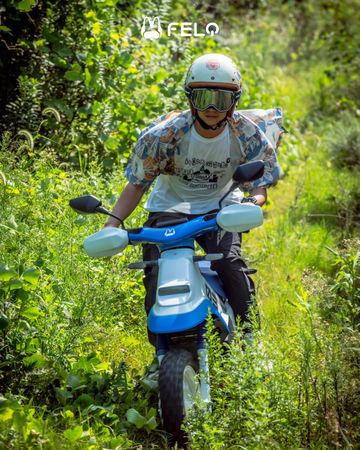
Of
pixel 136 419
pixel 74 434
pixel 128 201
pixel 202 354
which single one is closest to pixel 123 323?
pixel 128 201

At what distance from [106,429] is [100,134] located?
12.2 ft

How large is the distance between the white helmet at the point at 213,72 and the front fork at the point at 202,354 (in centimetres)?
132

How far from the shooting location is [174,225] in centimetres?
383

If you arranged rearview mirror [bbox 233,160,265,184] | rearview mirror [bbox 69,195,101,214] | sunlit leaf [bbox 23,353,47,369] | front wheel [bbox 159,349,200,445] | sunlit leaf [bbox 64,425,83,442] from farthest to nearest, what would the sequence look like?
sunlit leaf [bbox 23,353,47,369] < rearview mirror [bbox 69,195,101,214] < rearview mirror [bbox 233,160,265,184] < front wheel [bbox 159,349,200,445] < sunlit leaf [bbox 64,425,83,442]

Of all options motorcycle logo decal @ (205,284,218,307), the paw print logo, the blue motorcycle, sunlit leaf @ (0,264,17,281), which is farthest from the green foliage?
sunlit leaf @ (0,264,17,281)

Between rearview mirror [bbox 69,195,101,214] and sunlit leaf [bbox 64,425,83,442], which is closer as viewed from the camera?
sunlit leaf [bbox 64,425,83,442]

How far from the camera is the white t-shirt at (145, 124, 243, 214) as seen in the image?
416cm

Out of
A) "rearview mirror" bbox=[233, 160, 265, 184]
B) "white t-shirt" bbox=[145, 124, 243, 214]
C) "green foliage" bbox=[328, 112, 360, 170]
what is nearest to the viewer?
"rearview mirror" bbox=[233, 160, 265, 184]

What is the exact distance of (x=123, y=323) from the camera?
191 inches

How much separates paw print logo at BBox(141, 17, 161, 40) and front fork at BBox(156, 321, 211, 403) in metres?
4.78

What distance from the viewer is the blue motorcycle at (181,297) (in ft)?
10.9

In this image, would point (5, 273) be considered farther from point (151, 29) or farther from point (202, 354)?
point (151, 29)

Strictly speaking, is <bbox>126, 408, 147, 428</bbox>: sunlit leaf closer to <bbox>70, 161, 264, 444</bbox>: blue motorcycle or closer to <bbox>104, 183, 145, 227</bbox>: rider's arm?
<bbox>70, 161, 264, 444</bbox>: blue motorcycle

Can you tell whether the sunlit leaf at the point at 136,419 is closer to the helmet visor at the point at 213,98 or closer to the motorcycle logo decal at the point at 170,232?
the motorcycle logo decal at the point at 170,232
